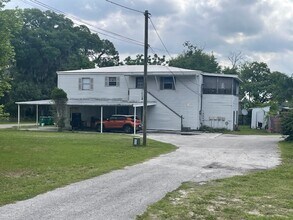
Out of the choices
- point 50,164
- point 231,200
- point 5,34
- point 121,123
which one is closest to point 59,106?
point 121,123

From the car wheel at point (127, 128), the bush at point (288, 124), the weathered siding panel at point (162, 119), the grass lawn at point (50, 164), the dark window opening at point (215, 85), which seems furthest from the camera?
the dark window opening at point (215, 85)

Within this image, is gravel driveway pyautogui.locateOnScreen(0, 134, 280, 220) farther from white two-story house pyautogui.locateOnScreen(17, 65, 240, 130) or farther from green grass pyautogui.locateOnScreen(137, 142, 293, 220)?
white two-story house pyautogui.locateOnScreen(17, 65, 240, 130)

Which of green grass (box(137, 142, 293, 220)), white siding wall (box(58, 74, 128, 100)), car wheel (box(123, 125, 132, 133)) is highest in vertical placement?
white siding wall (box(58, 74, 128, 100))

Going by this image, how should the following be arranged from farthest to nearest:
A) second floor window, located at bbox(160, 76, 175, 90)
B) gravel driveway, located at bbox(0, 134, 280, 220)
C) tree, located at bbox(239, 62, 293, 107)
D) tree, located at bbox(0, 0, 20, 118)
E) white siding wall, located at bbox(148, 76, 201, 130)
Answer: tree, located at bbox(239, 62, 293, 107), second floor window, located at bbox(160, 76, 175, 90), white siding wall, located at bbox(148, 76, 201, 130), tree, located at bbox(0, 0, 20, 118), gravel driveway, located at bbox(0, 134, 280, 220)

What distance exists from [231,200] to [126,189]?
244 centimetres

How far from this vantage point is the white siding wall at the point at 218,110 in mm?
38906

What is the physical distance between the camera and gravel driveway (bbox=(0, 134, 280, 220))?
24.0 ft

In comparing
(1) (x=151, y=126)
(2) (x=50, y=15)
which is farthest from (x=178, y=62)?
(1) (x=151, y=126)

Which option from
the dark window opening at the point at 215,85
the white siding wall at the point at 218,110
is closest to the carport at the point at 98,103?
the white siding wall at the point at 218,110

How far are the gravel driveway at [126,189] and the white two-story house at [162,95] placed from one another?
2068 centimetres

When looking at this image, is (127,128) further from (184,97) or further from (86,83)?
(86,83)

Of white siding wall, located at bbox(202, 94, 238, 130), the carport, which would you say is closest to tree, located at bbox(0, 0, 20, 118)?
the carport

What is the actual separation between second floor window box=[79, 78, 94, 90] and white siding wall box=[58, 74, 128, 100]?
0.28 m

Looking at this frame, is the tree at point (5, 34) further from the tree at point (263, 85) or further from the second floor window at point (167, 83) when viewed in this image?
the tree at point (263, 85)
